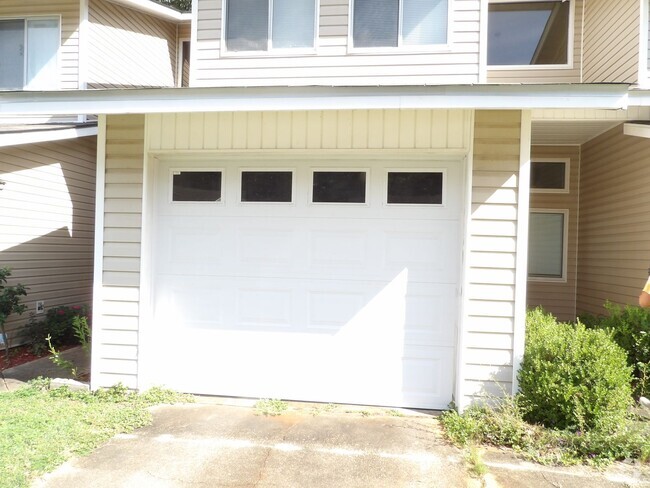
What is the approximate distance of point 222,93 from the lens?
13.1ft

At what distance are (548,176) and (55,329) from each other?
831 cm

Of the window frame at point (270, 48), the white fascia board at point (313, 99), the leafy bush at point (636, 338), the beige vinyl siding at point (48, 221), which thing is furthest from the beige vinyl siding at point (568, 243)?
the beige vinyl siding at point (48, 221)

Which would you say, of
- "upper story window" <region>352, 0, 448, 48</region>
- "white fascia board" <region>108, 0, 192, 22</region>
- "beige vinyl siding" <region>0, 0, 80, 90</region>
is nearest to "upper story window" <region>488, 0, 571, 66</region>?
"upper story window" <region>352, 0, 448, 48</region>

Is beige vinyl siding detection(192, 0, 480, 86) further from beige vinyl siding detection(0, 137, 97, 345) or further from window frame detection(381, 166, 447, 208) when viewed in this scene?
beige vinyl siding detection(0, 137, 97, 345)

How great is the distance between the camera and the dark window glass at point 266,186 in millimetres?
4750

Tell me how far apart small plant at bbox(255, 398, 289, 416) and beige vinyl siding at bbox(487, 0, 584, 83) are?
6498 millimetres

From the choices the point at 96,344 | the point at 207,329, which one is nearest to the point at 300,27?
the point at 207,329

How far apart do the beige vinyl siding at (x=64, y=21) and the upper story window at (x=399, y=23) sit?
5443 millimetres

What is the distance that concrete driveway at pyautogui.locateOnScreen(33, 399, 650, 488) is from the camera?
3.14 metres

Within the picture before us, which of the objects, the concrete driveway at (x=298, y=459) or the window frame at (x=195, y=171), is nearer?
the concrete driveway at (x=298, y=459)

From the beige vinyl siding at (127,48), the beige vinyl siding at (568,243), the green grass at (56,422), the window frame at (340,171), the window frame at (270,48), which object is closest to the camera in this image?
the green grass at (56,422)

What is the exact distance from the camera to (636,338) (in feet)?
15.7

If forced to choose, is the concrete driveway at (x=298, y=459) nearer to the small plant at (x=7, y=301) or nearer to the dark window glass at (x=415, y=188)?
the dark window glass at (x=415, y=188)

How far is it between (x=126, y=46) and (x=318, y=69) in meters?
5.83
